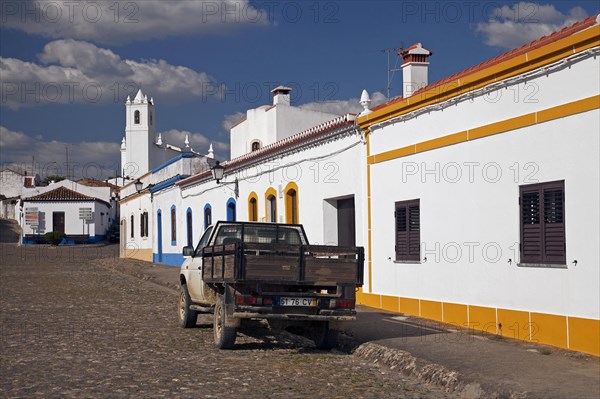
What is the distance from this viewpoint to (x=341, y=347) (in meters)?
11.4

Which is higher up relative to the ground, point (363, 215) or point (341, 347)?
point (363, 215)

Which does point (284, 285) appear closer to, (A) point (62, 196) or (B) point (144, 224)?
(B) point (144, 224)

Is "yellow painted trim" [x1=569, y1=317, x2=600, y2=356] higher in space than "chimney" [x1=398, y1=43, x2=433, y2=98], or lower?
lower

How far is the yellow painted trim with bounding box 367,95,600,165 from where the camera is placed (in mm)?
9602

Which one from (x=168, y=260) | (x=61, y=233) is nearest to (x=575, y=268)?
(x=168, y=260)

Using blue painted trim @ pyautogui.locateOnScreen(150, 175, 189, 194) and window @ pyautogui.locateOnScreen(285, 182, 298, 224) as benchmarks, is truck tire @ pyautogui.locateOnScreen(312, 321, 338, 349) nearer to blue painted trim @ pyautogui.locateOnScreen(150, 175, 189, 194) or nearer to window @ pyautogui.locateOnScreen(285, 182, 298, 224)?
window @ pyautogui.locateOnScreen(285, 182, 298, 224)

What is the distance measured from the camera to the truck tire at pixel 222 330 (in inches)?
416

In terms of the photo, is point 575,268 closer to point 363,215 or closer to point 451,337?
point 451,337

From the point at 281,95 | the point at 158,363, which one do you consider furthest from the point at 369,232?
the point at 281,95

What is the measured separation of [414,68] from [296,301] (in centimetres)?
851

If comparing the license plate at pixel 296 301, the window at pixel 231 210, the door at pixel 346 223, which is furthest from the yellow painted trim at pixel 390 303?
the window at pixel 231 210

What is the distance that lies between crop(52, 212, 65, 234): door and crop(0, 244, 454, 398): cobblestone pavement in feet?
181

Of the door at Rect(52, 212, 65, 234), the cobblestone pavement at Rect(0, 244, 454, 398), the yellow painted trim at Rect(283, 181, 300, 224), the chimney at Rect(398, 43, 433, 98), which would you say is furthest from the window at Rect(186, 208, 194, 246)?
the door at Rect(52, 212, 65, 234)

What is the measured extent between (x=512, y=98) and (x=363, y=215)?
552 cm
